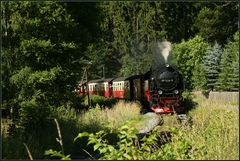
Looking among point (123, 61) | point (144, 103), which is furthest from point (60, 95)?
point (123, 61)

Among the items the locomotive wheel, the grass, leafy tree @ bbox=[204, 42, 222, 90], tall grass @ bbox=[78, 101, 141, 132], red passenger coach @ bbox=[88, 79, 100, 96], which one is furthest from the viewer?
red passenger coach @ bbox=[88, 79, 100, 96]

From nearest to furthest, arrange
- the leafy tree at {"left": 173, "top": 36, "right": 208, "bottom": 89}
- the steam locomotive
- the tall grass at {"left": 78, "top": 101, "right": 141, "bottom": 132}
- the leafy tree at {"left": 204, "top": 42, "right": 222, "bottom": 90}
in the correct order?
the tall grass at {"left": 78, "top": 101, "right": 141, "bottom": 132}, the steam locomotive, the leafy tree at {"left": 204, "top": 42, "right": 222, "bottom": 90}, the leafy tree at {"left": 173, "top": 36, "right": 208, "bottom": 89}

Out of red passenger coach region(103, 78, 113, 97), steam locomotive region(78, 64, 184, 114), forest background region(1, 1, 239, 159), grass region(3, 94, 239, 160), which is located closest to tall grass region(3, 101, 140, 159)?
grass region(3, 94, 239, 160)

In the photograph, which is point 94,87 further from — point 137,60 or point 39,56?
point 39,56

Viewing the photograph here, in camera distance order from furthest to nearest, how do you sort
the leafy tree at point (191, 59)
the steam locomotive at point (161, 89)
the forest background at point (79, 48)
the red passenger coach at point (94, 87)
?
the red passenger coach at point (94, 87)
the leafy tree at point (191, 59)
the steam locomotive at point (161, 89)
the forest background at point (79, 48)

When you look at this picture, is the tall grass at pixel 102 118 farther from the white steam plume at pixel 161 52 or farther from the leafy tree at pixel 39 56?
the white steam plume at pixel 161 52

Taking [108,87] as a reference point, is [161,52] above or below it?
above

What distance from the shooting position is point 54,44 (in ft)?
52.2

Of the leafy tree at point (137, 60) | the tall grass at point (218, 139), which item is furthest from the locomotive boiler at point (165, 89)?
the tall grass at point (218, 139)

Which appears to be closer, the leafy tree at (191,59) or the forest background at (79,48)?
Result: the forest background at (79,48)

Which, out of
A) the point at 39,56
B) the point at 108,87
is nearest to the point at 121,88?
the point at 108,87

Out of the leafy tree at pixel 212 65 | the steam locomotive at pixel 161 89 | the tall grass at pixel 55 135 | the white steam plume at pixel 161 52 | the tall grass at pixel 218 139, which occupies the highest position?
the white steam plume at pixel 161 52

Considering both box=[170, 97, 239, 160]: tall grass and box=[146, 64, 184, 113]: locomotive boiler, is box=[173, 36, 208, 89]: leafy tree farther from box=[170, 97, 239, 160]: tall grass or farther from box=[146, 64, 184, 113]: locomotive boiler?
box=[170, 97, 239, 160]: tall grass

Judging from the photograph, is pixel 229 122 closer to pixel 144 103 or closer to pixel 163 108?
pixel 163 108
